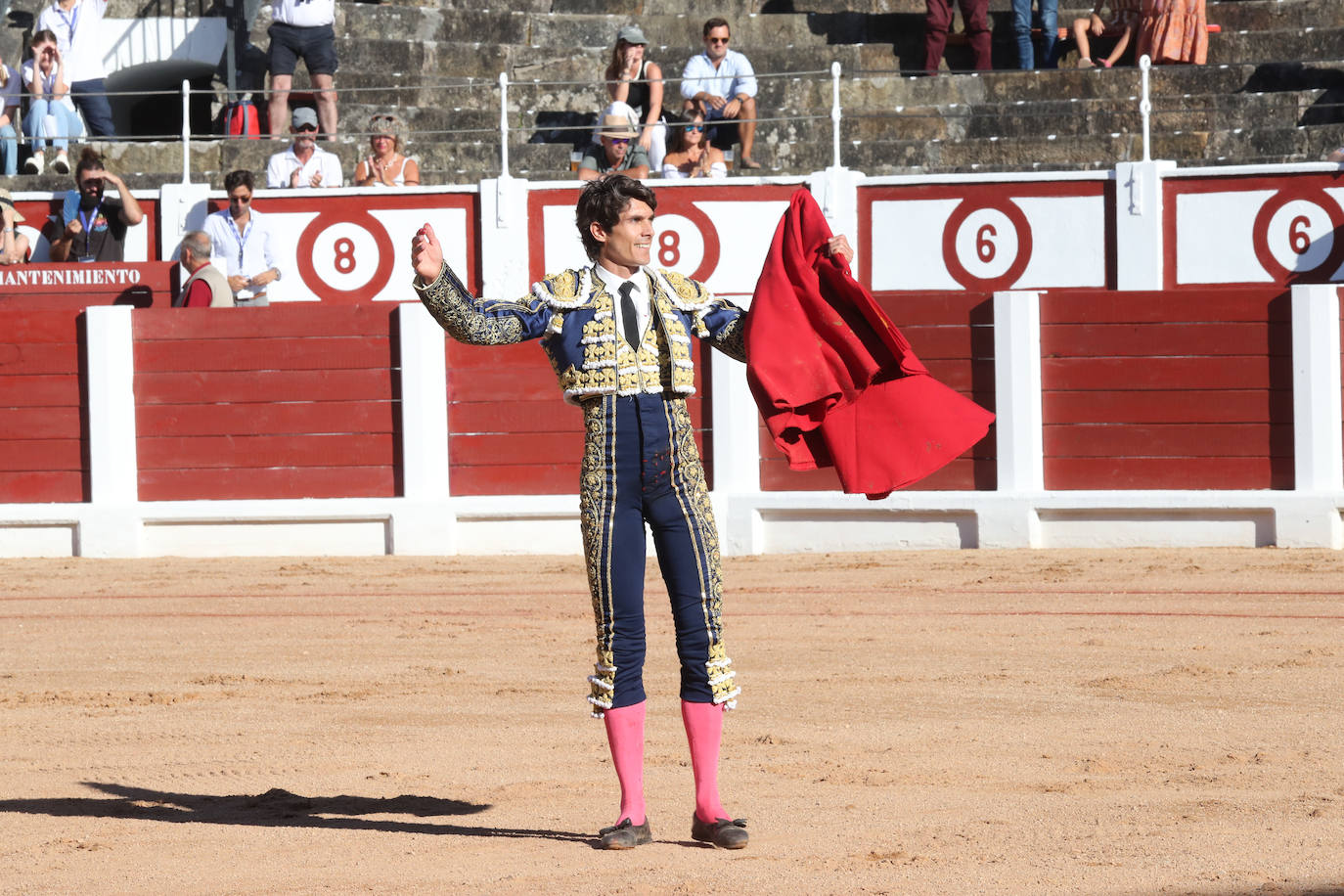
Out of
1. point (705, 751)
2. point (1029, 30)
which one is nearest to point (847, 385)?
point (705, 751)

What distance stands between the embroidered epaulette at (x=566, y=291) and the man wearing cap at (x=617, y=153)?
25.8ft

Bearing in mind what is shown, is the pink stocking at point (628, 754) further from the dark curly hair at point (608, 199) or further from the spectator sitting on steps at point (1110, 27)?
the spectator sitting on steps at point (1110, 27)

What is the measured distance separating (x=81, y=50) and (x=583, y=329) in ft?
34.3

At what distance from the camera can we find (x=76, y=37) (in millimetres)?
13117

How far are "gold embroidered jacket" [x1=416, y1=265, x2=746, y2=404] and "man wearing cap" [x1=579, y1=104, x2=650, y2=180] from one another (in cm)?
789

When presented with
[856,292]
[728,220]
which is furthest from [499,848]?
[728,220]

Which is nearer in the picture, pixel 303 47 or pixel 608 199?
pixel 608 199

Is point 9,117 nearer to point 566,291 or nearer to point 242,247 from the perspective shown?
point 242,247

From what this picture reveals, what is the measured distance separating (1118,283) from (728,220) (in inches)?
95.1

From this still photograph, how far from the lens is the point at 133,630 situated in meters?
6.92

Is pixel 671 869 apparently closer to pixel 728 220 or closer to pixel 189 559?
pixel 189 559

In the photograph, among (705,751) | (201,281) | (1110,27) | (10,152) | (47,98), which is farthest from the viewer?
(1110,27)

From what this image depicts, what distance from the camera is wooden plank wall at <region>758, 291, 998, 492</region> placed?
28.9 ft

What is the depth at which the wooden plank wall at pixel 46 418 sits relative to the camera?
30.6 feet
